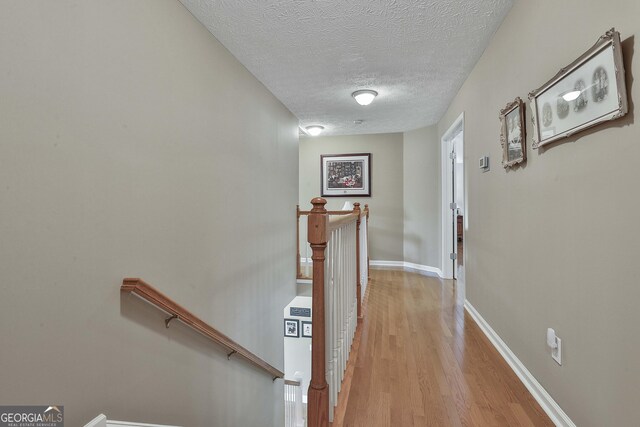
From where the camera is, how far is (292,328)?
16.1ft

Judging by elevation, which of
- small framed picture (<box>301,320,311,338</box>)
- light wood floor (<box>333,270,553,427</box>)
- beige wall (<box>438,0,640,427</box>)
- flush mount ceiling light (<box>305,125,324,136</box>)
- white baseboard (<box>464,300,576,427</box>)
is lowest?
small framed picture (<box>301,320,311,338</box>)

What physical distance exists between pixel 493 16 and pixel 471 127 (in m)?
1.03

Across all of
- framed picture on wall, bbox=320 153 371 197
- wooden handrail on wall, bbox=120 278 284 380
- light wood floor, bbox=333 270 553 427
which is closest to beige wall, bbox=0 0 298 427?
wooden handrail on wall, bbox=120 278 284 380

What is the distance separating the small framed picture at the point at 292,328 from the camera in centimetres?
481

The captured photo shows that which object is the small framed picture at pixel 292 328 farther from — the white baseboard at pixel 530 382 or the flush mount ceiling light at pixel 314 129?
the flush mount ceiling light at pixel 314 129

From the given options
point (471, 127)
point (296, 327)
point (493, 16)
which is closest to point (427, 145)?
point (471, 127)

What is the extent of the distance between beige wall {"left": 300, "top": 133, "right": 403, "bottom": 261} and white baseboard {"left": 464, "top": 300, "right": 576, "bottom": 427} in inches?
118

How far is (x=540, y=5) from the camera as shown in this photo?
1.64 m

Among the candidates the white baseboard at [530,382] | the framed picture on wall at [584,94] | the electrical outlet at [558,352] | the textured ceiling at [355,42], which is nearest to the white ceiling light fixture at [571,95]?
the framed picture on wall at [584,94]

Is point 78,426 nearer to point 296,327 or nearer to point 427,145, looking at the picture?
point 296,327

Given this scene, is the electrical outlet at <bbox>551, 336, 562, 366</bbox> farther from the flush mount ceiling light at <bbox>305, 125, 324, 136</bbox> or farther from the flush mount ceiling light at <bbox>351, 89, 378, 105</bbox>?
the flush mount ceiling light at <bbox>305, 125, 324, 136</bbox>

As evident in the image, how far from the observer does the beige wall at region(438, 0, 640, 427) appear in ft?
3.62

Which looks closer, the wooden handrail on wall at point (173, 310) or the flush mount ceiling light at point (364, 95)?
the wooden handrail on wall at point (173, 310)

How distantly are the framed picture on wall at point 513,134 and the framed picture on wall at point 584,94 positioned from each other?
0.62 ft
